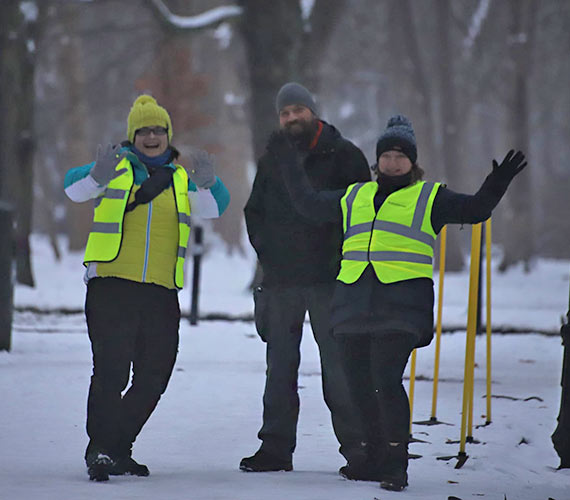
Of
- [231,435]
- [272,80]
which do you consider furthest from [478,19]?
[231,435]

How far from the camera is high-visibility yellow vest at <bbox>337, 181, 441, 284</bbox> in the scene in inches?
199

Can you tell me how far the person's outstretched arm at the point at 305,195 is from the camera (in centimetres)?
533

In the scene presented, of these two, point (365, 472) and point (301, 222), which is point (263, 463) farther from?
point (301, 222)

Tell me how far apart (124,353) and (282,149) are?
48.1 inches

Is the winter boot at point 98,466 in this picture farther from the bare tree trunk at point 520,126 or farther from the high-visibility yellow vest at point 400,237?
the bare tree trunk at point 520,126

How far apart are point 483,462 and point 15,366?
4.16 metres

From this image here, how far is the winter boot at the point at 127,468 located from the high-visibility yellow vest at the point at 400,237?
1.26m

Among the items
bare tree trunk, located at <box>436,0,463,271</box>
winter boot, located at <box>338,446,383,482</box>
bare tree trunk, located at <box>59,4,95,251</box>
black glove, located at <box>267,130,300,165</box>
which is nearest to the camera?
winter boot, located at <box>338,446,383,482</box>

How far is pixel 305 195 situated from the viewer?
5.35 meters

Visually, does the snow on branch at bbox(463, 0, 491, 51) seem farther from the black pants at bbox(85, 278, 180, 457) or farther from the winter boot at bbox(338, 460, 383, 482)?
the winter boot at bbox(338, 460, 383, 482)

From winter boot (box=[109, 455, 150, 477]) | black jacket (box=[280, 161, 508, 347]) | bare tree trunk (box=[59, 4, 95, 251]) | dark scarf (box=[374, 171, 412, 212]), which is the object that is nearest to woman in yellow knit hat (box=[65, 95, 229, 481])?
winter boot (box=[109, 455, 150, 477])

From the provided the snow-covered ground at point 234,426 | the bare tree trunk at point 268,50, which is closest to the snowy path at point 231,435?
the snow-covered ground at point 234,426

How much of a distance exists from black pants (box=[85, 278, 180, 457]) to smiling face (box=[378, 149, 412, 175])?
1165mm

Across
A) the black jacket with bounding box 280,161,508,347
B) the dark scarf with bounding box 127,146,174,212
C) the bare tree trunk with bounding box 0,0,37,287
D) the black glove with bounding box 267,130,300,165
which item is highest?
the bare tree trunk with bounding box 0,0,37,287
